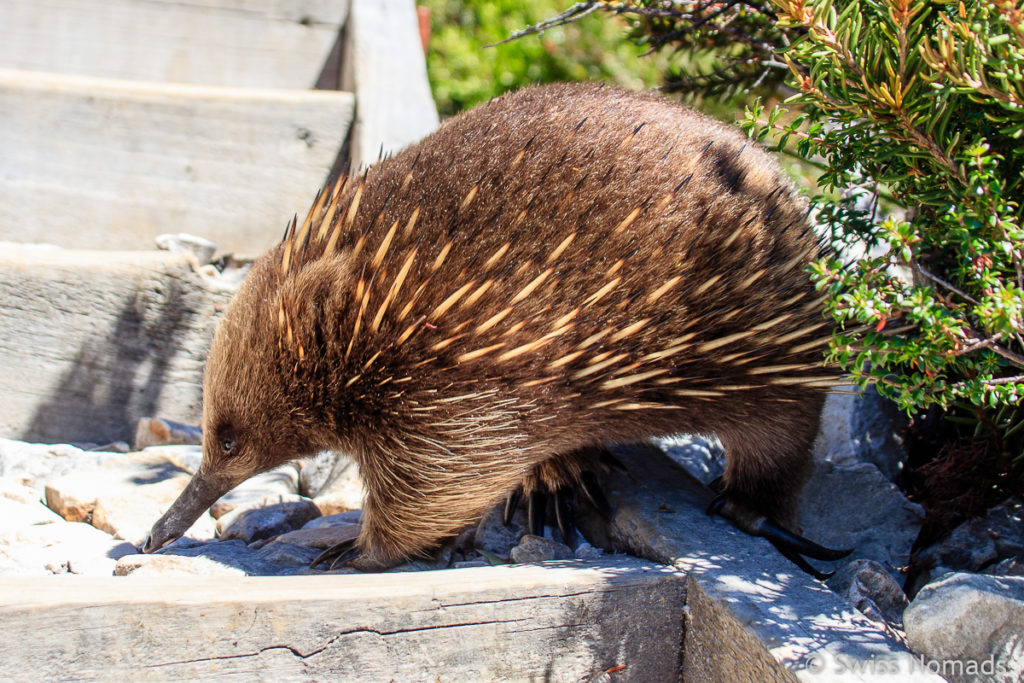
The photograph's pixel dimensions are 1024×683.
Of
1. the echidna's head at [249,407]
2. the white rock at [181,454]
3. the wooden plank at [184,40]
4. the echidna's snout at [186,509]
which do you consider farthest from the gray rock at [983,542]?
the wooden plank at [184,40]

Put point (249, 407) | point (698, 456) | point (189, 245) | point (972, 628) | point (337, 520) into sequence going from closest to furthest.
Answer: point (972, 628), point (249, 407), point (337, 520), point (698, 456), point (189, 245)

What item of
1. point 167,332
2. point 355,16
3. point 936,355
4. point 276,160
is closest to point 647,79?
point 355,16

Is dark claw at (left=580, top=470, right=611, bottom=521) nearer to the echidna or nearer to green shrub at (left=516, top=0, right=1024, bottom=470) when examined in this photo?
the echidna

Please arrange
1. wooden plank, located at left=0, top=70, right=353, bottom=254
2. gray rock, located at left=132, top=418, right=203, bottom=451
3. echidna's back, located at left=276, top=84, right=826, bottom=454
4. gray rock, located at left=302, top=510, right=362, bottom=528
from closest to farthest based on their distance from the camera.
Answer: echidna's back, located at left=276, top=84, right=826, bottom=454 < gray rock, located at left=302, top=510, right=362, bottom=528 < gray rock, located at left=132, top=418, right=203, bottom=451 < wooden plank, located at left=0, top=70, right=353, bottom=254

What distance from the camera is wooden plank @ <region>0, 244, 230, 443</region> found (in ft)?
10.5

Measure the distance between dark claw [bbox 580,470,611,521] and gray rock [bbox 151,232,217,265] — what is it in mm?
2099

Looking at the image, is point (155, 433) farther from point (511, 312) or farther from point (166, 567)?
point (511, 312)

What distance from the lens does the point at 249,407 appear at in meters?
2.41

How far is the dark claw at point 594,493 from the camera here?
274cm

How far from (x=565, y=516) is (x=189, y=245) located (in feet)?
7.35

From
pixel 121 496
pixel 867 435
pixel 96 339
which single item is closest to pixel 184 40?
pixel 96 339

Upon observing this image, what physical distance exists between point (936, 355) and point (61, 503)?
250cm

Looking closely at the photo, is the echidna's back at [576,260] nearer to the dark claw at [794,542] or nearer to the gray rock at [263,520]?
the dark claw at [794,542]

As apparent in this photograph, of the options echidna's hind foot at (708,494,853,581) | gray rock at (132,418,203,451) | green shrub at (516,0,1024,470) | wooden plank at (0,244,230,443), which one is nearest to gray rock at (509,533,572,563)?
echidna's hind foot at (708,494,853,581)
